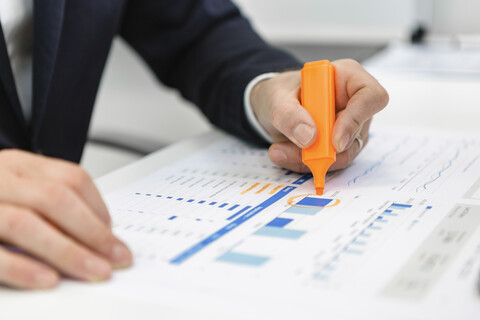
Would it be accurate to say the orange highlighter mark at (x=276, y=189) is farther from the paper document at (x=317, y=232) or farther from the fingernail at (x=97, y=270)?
the fingernail at (x=97, y=270)

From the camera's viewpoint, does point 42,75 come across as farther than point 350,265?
Yes

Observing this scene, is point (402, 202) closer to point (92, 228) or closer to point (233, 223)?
point (233, 223)

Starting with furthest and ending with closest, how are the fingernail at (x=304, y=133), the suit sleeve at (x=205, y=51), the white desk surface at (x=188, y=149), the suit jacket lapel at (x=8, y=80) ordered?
the suit sleeve at (x=205, y=51) < the suit jacket lapel at (x=8, y=80) < the fingernail at (x=304, y=133) < the white desk surface at (x=188, y=149)

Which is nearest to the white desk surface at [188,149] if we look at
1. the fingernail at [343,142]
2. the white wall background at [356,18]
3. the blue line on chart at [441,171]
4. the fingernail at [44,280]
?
the fingernail at [44,280]

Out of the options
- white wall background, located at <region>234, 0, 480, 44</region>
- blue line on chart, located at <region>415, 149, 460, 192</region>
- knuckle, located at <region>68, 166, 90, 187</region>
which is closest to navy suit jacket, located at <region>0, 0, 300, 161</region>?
blue line on chart, located at <region>415, 149, 460, 192</region>

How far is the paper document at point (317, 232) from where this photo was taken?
1.30 feet

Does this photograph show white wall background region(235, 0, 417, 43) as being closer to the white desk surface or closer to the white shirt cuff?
the white desk surface

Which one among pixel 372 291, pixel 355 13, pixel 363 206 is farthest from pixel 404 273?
pixel 355 13

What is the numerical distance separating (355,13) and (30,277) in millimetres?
1329

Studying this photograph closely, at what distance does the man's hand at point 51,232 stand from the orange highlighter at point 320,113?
0.23 meters

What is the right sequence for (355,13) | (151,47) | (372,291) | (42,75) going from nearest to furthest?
(372,291) → (42,75) → (151,47) → (355,13)

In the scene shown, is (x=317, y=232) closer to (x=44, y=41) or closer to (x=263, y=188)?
(x=263, y=188)

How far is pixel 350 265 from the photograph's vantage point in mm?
433

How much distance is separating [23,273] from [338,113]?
13.7 inches
